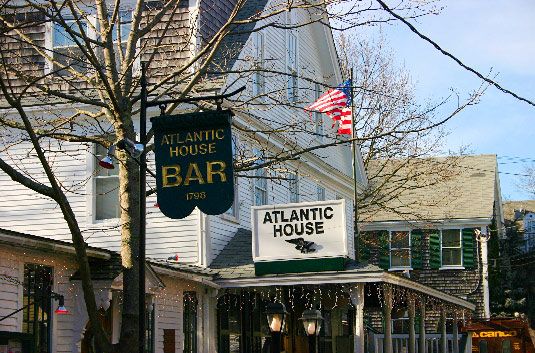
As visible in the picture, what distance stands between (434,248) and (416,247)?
30.1 inches

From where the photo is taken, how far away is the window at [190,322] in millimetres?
18402

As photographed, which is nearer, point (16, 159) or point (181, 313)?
point (181, 313)

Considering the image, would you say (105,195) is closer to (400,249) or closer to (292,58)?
(292,58)

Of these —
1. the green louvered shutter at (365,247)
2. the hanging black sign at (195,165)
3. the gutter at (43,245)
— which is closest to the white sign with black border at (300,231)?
the gutter at (43,245)

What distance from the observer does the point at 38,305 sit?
14.1 m

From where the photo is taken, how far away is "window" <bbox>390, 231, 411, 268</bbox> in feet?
122

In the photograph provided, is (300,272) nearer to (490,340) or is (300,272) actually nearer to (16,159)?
(16,159)

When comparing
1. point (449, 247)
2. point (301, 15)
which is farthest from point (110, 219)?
point (449, 247)

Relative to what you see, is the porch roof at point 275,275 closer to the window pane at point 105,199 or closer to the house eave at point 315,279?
the house eave at point 315,279

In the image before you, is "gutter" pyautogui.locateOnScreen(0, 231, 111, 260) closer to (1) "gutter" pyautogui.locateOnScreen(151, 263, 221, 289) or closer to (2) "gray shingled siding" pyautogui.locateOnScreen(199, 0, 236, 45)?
(1) "gutter" pyautogui.locateOnScreen(151, 263, 221, 289)

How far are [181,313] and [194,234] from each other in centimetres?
179

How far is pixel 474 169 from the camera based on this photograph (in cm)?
4088

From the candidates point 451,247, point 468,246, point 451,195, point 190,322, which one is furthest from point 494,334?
point 190,322

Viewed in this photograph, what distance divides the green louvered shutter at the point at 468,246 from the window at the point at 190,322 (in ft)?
66.1
